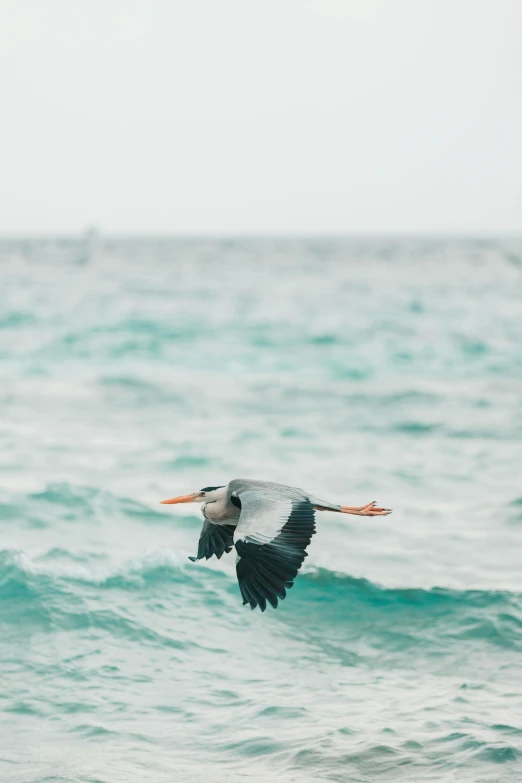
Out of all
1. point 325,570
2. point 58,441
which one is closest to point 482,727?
point 325,570

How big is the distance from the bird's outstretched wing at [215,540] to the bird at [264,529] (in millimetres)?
53

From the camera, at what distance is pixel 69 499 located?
11672 mm

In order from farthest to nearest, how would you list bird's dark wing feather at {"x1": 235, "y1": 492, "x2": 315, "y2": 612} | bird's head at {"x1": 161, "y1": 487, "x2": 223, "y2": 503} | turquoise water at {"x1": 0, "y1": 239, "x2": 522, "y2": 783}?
turquoise water at {"x1": 0, "y1": 239, "x2": 522, "y2": 783}, bird's head at {"x1": 161, "y1": 487, "x2": 223, "y2": 503}, bird's dark wing feather at {"x1": 235, "y1": 492, "x2": 315, "y2": 612}

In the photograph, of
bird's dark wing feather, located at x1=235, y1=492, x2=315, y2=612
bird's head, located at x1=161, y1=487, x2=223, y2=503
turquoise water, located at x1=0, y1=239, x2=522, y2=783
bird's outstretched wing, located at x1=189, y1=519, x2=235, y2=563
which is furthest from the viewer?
turquoise water, located at x1=0, y1=239, x2=522, y2=783

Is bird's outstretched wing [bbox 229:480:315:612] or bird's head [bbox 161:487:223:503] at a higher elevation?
bird's head [bbox 161:487:223:503]

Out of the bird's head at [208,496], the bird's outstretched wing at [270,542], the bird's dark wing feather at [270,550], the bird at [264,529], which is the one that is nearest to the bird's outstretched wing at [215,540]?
the bird at [264,529]

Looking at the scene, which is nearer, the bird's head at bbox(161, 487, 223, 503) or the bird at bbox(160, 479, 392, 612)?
the bird at bbox(160, 479, 392, 612)

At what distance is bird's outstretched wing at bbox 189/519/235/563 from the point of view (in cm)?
622

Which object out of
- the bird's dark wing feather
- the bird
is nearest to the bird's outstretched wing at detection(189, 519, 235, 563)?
the bird

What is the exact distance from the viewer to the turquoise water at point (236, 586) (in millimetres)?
6418

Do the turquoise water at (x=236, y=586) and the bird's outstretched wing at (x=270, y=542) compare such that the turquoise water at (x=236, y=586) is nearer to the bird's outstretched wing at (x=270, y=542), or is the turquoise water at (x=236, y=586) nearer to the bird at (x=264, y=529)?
the bird at (x=264, y=529)

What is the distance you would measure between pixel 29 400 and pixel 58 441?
3.44 m

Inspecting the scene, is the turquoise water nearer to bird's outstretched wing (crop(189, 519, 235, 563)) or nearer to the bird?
bird's outstretched wing (crop(189, 519, 235, 563))

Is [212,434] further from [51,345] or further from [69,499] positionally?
[51,345]
